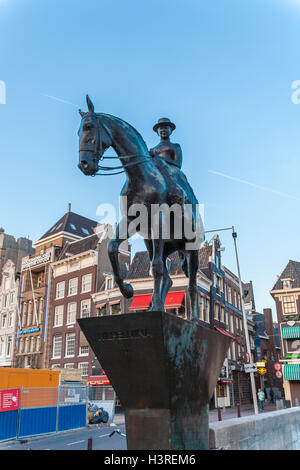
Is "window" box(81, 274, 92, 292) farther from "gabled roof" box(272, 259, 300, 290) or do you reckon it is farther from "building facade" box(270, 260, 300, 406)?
"gabled roof" box(272, 259, 300, 290)

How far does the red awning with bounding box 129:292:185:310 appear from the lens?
107ft

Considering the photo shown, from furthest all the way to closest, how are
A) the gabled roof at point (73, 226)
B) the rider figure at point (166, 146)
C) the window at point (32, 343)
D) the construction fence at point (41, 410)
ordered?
the gabled roof at point (73, 226) → the window at point (32, 343) → the construction fence at point (41, 410) → the rider figure at point (166, 146)

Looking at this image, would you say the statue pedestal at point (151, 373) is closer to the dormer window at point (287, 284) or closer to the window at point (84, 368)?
the window at point (84, 368)

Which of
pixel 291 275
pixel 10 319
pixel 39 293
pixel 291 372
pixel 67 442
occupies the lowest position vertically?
pixel 67 442

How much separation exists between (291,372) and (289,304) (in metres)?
6.43

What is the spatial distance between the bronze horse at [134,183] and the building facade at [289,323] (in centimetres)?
3458

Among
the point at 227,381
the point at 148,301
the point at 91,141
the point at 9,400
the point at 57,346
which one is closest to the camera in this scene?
the point at 91,141

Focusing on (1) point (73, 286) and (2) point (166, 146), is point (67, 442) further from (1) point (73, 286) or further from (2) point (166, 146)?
(1) point (73, 286)

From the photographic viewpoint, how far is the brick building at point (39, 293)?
42781 mm

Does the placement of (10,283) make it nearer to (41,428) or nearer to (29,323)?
(29,323)

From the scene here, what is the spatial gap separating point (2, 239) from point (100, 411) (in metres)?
40.9

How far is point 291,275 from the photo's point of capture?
40.9m

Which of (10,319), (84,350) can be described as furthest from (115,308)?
(10,319)

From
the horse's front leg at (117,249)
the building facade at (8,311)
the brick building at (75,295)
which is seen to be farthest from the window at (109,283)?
the horse's front leg at (117,249)
